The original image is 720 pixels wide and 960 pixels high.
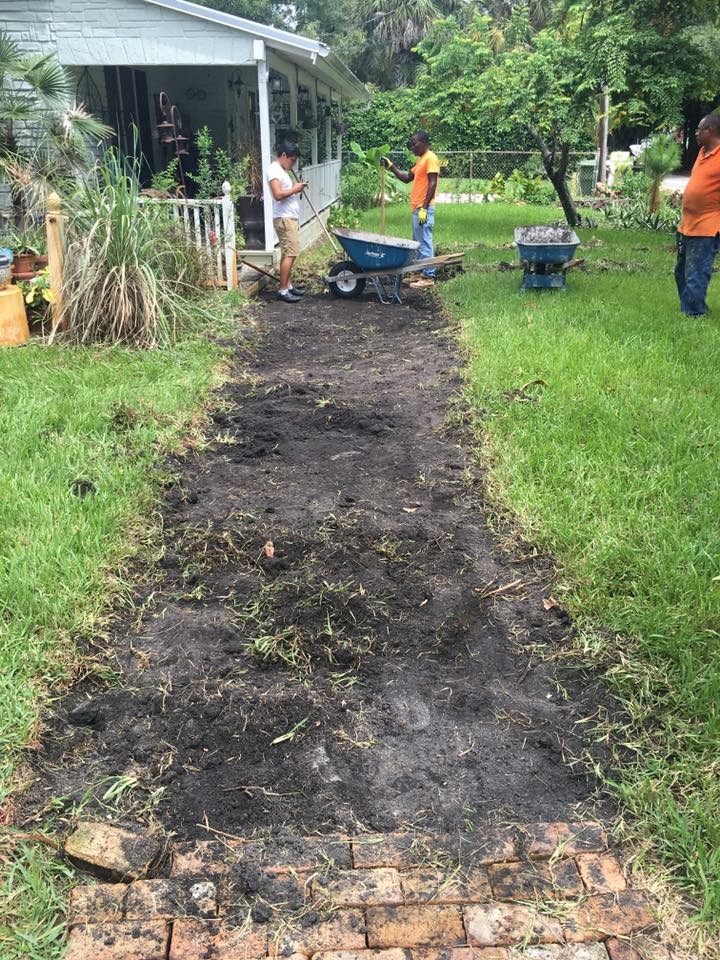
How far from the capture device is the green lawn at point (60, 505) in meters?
2.27

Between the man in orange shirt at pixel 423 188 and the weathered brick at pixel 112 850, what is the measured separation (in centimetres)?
976

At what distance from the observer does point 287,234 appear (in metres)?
9.97

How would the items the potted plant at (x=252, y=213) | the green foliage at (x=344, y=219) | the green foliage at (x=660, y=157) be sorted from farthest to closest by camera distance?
the green foliage at (x=344, y=219), the green foliage at (x=660, y=157), the potted plant at (x=252, y=213)

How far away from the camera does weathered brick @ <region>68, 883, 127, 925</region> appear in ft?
7.02

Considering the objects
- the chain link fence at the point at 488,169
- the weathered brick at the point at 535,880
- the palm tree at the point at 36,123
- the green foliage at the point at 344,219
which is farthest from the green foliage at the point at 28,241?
the chain link fence at the point at 488,169

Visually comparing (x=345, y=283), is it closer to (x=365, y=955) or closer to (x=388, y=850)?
(x=388, y=850)

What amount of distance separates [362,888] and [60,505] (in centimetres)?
268

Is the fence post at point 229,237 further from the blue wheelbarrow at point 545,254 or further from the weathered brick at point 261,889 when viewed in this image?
the weathered brick at point 261,889

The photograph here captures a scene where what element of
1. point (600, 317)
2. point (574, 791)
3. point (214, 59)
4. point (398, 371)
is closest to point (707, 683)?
point (574, 791)

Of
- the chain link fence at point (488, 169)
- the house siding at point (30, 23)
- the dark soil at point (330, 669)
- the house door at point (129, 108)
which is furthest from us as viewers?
the chain link fence at point (488, 169)

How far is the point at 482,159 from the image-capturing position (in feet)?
86.3

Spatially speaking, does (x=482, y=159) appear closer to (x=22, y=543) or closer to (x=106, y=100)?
(x=106, y=100)

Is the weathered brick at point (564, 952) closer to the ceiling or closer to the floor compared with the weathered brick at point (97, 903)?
closer to the floor

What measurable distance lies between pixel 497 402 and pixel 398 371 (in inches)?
60.6
